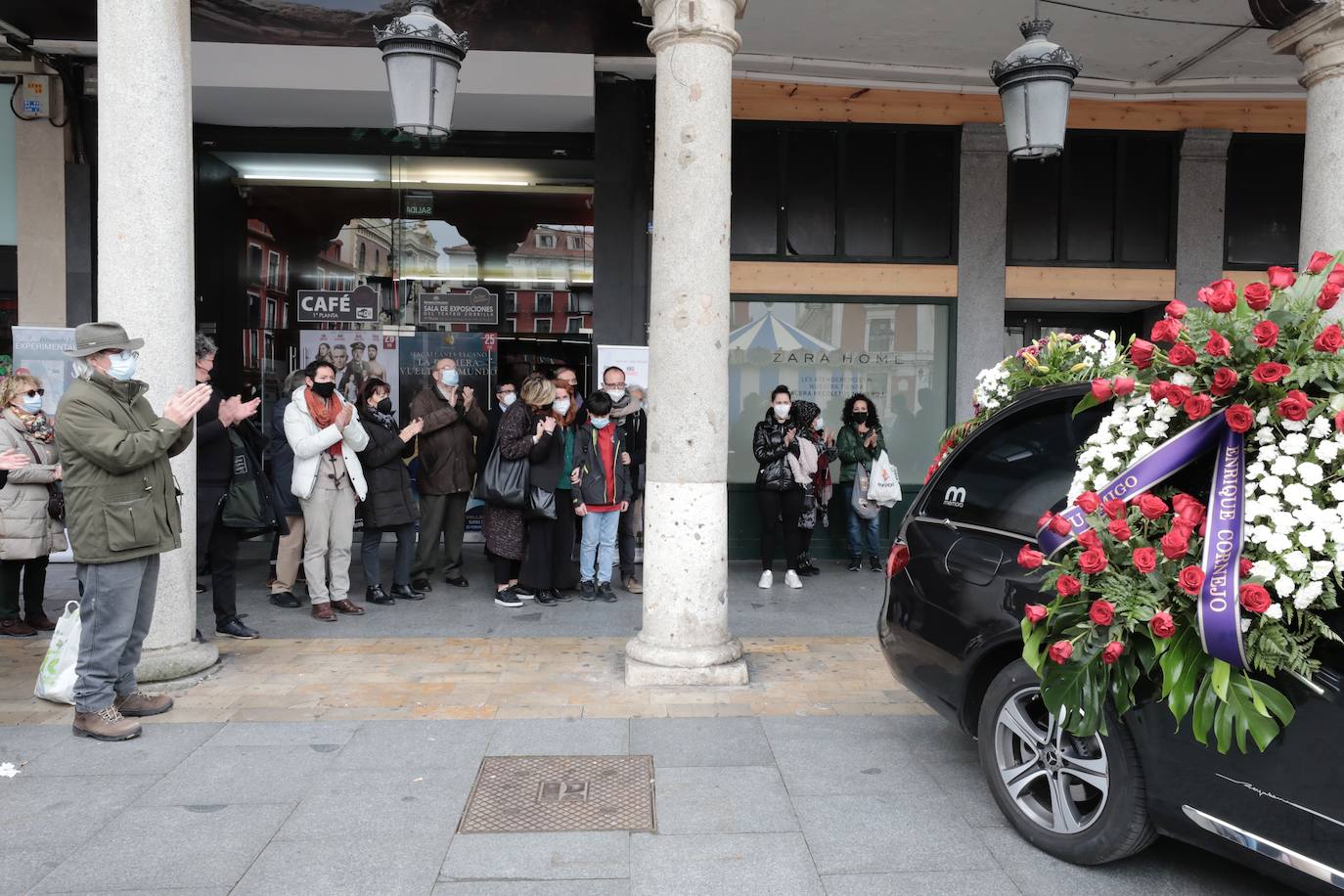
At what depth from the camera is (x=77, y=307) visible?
9.46 m

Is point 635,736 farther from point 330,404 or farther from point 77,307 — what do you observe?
point 77,307

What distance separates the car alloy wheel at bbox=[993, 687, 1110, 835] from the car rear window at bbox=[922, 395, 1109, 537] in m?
0.69

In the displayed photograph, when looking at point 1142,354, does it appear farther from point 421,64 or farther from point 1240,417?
point 421,64

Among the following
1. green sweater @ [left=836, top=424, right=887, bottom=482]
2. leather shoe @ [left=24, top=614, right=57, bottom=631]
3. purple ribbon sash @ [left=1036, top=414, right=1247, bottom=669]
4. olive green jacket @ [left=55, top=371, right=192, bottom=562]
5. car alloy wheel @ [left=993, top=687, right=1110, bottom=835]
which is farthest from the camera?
green sweater @ [left=836, top=424, right=887, bottom=482]

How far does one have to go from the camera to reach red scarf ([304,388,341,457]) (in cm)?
735

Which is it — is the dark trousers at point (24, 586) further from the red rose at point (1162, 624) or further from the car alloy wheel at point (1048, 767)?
the red rose at point (1162, 624)

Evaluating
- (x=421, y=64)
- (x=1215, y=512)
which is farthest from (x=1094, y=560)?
(x=421, y=64)

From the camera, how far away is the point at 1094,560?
310 centimetres

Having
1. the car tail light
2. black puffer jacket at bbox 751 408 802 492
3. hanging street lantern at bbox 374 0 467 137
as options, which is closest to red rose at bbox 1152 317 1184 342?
the car tail light

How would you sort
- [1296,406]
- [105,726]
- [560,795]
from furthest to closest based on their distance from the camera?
1. [105,726]
2. [560,795]
3. [1296,406]

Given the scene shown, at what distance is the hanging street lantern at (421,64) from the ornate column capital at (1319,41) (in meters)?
5.53

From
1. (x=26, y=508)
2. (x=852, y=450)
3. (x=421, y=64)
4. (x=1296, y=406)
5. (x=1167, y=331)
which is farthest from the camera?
(x=852, y=450)

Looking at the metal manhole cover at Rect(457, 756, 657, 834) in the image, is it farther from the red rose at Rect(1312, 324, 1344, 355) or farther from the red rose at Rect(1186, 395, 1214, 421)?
the red rose at Rect(1312, 324, 1344, 355)

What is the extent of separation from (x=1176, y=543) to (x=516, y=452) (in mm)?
Result: 5601
